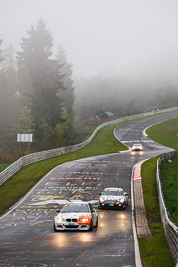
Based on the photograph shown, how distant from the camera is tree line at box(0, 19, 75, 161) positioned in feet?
230

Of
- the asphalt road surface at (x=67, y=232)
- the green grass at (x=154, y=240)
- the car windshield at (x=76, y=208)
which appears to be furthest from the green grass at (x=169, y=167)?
the car windshield at (x=76, y=208)

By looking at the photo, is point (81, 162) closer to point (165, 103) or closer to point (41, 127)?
point (41, 127)

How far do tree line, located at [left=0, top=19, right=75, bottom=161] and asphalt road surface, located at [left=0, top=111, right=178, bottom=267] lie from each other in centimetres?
2761

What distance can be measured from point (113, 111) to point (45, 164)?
119m

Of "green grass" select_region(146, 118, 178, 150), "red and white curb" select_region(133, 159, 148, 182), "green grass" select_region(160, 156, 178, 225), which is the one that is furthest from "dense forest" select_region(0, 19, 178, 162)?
"green grass" select_region(160, 156, 178, 225)

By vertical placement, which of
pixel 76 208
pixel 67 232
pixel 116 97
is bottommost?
pixel 67 232

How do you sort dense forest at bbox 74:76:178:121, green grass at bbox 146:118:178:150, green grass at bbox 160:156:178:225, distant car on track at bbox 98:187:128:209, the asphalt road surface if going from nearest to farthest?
the asphalt road surface → distant car on track at bbox 98:187:128:209 → green grass at bbox 160:156:178:225 → green grass at bbox 146:118:178:150 → dense forest at bbox 74:76:178:121

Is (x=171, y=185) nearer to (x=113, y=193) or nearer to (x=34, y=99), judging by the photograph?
(x=113, y=193)

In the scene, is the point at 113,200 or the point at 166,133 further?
the point at 166,133

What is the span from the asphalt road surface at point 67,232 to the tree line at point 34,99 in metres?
27.6

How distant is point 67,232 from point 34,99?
204 feet

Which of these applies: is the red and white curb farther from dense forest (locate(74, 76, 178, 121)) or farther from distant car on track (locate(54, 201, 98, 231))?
dense forest (locate(74, 76, 178, 121))

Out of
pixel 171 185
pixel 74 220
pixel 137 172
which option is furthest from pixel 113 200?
pixel 137 172

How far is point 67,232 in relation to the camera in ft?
59.6
